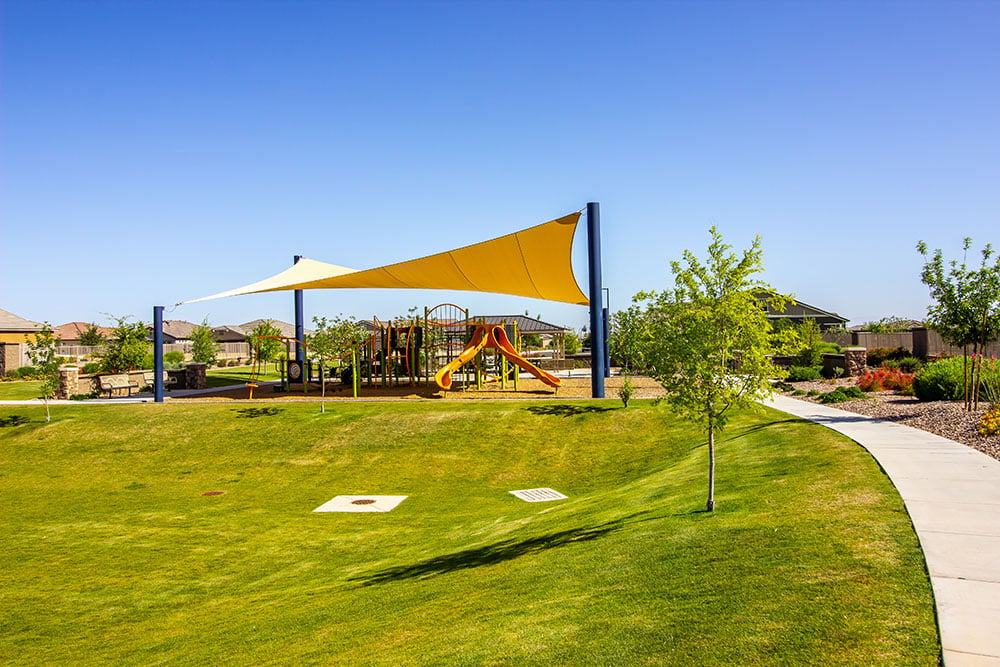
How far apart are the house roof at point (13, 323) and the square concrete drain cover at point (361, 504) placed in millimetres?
48309

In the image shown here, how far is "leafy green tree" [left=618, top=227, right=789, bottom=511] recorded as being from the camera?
7902 millimetres

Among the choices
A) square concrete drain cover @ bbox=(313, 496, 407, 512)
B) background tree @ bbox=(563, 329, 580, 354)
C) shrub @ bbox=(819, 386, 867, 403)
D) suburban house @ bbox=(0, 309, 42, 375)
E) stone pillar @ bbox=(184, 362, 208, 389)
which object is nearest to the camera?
square concrete drain cover @ bbox=(313, 496, 407, 512)

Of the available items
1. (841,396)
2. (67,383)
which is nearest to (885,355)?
(841,396)

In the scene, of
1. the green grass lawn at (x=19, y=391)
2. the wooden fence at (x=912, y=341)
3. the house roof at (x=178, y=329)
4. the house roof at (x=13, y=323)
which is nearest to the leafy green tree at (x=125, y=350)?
the green grass lawn at (x=19, y=391)

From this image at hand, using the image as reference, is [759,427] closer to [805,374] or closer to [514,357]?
[514,357]

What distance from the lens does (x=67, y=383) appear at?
88.5 feet

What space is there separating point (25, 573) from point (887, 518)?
11.0 metres

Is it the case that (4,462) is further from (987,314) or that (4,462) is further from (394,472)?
(987,314)

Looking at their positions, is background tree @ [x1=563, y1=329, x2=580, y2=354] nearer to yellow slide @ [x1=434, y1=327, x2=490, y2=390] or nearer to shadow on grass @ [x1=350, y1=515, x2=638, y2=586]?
yellow slide @ [x1=434, y1=327, x2=490, y2=390]

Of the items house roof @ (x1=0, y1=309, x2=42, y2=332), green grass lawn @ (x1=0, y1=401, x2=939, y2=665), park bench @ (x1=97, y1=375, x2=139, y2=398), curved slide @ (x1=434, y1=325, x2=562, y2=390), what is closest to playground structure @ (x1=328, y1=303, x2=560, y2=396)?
curved slide @ (x1=434, y1=325, x2=562, y2=390)

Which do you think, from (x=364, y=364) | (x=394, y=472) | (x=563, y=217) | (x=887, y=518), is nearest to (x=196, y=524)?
(x=394, y=472)

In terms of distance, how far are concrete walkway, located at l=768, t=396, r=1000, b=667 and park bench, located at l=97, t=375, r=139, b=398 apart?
26.6 metres

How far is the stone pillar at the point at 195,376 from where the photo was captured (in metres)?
30.1

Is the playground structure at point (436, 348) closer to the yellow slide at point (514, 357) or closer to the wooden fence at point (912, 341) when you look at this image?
the yellow slide at point (514, 357)
